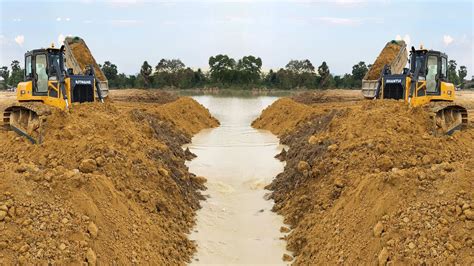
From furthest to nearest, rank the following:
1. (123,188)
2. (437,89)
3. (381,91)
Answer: (381,91), (437,89), (123,188)

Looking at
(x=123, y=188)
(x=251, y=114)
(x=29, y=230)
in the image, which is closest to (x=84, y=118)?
(x=123, y=188)

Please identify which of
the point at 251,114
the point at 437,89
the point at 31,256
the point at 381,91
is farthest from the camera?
the point at 251,114

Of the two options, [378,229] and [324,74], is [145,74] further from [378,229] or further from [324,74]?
[378,229]

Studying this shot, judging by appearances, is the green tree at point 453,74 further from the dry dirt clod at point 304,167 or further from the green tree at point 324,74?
the dry dirt clod at point 304,167

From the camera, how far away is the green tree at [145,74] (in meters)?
58.8

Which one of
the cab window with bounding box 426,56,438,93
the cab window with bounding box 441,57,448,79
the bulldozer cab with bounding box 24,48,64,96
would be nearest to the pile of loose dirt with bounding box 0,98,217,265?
the bulldozer cab with bounding box 24,48,64,96

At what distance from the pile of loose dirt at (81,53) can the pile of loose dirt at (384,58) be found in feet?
38.9

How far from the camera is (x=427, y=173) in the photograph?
7.04m

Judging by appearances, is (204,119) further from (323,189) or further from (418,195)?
(418,195)

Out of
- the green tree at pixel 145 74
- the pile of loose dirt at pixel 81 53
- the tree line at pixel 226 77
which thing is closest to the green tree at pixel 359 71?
the tree line at pixel 226 77

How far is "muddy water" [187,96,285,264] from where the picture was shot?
798 centimetres

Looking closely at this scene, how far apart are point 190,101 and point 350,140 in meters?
18.7

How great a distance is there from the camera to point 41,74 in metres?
14.2

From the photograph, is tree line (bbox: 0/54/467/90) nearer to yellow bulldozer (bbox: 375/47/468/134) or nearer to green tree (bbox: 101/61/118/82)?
green tree (bbox: 101/61/118/82)
